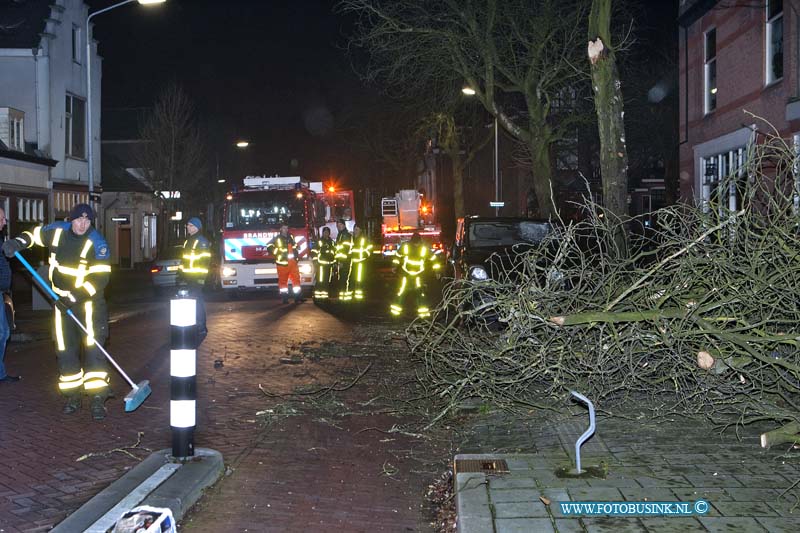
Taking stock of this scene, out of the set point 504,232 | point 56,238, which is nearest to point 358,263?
point 504,232

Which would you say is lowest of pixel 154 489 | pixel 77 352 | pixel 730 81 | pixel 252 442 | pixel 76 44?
pixel 252 442

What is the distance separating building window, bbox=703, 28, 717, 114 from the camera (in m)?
19.7

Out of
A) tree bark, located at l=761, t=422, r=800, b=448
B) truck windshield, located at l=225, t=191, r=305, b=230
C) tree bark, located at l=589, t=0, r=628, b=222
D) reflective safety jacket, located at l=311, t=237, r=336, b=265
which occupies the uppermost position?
tree bark, located at l=589, t=0, r=628, b=222

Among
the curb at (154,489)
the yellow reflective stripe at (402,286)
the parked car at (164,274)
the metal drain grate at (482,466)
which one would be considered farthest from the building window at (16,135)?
the metal drain grate at (482,466)

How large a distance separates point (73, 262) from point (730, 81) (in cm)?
1501

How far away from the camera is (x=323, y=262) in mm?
19109

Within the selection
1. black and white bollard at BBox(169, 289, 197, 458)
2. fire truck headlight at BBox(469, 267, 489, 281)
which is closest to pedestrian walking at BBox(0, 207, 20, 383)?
black and white bollard at BBox(169, 289, 197, 458)

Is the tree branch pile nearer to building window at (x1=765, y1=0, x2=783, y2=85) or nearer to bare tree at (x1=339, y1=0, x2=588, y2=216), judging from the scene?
building window at (x1=765, y1=0, x2=783, y2=85)

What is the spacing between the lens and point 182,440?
19.2 ft

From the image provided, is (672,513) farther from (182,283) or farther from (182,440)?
(182,283)

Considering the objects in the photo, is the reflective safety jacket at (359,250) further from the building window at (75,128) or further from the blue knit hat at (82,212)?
the building window at (75,128)

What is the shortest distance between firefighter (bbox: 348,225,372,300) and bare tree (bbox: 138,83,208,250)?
85.3 ft

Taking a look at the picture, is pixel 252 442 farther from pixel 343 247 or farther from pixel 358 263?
pixel 343 247

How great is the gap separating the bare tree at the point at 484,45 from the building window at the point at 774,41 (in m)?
6.76
